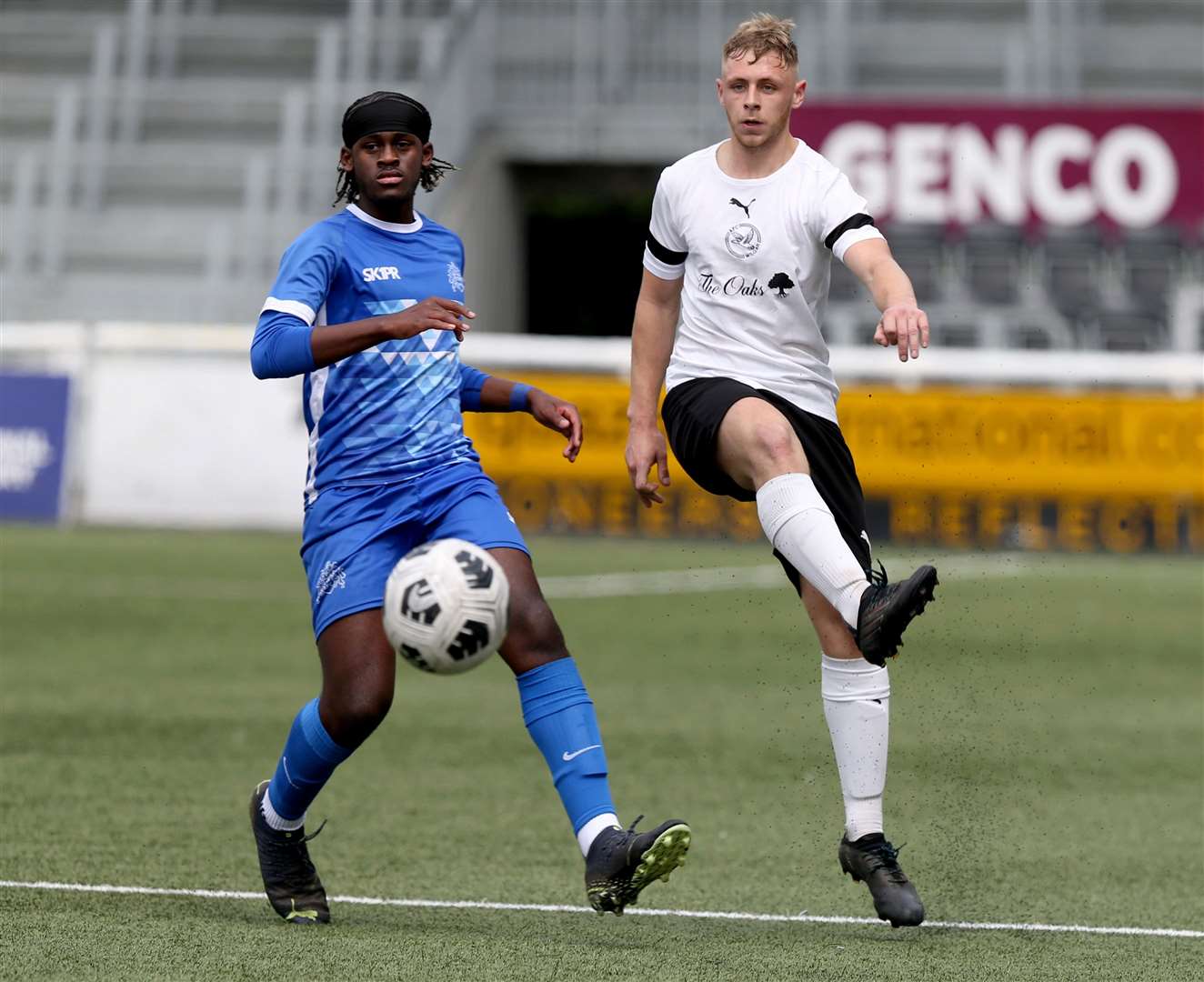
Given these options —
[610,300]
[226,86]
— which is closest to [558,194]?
[610,300]

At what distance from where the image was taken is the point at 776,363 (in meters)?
5.36

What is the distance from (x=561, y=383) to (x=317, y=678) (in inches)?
313

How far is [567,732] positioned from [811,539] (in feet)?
2.54

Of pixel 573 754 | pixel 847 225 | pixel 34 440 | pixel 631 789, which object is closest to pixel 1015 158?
pixel 34 440

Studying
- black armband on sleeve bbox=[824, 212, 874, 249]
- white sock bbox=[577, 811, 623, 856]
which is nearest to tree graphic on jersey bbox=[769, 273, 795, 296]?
black armband on sleeve bbox=[824, 212, 874, 249]

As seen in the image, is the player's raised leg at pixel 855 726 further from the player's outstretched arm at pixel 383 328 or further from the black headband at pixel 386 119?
the black headband at pixel 386 119

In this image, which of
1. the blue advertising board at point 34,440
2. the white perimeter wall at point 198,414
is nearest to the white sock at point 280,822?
the white perimeter wall at point 198,414

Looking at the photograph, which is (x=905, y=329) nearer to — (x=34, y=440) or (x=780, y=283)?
(x=780, y=283)

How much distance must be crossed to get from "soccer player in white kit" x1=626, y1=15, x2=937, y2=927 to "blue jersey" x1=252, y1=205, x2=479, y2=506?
0.67 m

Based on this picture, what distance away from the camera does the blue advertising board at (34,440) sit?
17984 millimetres

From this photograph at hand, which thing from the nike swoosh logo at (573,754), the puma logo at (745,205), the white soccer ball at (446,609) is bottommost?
the nike swoosh logo at (573,754)

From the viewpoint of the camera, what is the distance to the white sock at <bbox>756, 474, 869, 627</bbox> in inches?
198

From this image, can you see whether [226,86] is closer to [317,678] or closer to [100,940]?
[317,678]

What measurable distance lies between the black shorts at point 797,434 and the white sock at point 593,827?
92cm
